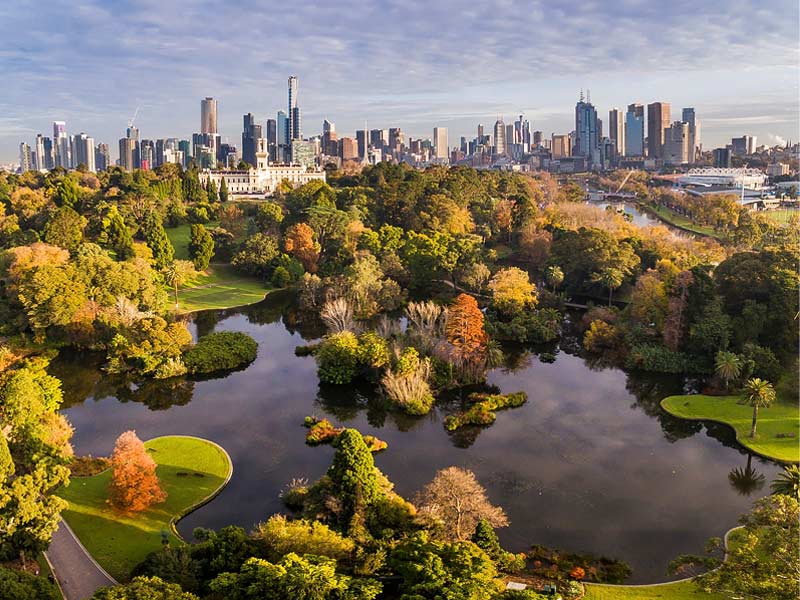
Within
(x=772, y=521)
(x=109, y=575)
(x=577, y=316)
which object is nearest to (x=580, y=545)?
(x=772, y=521)

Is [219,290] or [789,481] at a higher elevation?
[219,290]

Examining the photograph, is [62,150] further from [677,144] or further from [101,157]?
[677,144]

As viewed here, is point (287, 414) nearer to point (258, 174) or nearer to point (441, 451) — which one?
point (441, 451)

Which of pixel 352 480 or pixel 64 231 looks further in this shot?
pixel 64 231

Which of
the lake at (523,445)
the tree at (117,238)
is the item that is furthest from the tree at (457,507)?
the tree at (117,238)

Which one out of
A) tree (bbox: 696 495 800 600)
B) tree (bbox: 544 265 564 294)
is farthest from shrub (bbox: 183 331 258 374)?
tree (bbox: 696 495 800 600)

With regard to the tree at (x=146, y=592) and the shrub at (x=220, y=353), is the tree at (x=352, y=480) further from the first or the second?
the shrub at (x=220, y=353)

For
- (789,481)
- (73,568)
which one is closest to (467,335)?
(789,481)
